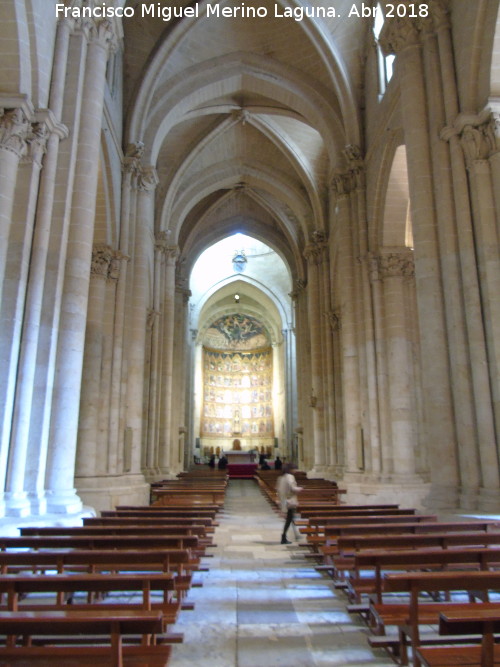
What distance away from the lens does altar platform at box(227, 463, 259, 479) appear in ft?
120

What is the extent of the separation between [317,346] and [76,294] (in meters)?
14.9

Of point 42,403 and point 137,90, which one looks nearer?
point 42,403

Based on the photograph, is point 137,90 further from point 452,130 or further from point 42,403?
point 42,403

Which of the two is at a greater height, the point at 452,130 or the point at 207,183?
the point at 207,183

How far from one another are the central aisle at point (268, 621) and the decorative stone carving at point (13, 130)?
6948 mm

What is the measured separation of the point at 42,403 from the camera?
8266 mm

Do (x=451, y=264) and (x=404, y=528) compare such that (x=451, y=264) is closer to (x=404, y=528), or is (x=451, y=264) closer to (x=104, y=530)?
(x=404, y=528)

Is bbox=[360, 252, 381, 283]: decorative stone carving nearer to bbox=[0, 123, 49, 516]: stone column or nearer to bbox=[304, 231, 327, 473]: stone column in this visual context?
bbox=[304, 231, 327, 473]: stone column

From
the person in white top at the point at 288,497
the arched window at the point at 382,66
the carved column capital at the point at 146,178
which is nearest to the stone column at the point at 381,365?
the arched window at the point at 382,66

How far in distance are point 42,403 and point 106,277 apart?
698 centimetres

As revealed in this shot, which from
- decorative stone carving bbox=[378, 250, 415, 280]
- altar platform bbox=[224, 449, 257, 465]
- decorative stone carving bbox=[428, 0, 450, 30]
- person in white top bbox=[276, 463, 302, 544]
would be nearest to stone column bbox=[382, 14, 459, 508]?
decorative stone carving bbox=[428, 0, 450, 30]

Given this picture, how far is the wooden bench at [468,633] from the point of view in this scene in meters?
2.50

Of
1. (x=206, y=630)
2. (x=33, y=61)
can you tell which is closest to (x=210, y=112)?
(x=33, y=61)

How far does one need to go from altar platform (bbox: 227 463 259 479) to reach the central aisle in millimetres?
28471
